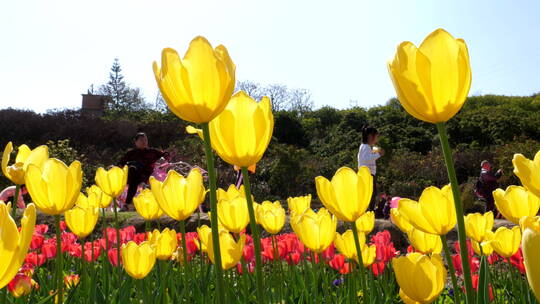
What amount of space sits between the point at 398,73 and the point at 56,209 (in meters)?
0.82

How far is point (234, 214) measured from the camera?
1.59 metres

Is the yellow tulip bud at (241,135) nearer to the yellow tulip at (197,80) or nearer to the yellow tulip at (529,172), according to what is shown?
the yellow tulip at (197,80)

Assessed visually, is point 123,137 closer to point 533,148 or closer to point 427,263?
point 533,148

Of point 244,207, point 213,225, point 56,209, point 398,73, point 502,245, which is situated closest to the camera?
point 213,225

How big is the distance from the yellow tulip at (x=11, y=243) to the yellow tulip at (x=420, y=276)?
67cm

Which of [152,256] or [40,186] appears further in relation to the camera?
[152,256]

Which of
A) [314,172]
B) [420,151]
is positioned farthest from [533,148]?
[314,172]

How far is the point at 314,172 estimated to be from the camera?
42.6 ft

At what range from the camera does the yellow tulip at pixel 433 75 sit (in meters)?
0.84

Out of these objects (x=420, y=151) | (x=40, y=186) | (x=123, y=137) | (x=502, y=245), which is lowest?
(x=502, y=245)

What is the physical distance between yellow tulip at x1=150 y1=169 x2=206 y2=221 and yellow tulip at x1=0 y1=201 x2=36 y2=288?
2.06 feet

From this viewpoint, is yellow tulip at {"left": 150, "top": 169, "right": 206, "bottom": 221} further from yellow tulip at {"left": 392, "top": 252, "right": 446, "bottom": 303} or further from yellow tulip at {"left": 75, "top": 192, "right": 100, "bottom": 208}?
yellow tulip at {"left": 75, "top": 192, "right": 100, "bottom": 208}

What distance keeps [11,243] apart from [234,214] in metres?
0.95

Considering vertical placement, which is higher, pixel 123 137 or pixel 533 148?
pixel 123 137
